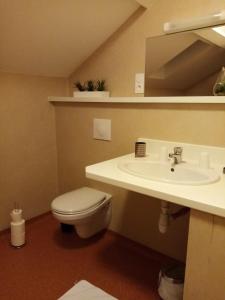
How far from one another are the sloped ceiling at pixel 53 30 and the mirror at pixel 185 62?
0.37m

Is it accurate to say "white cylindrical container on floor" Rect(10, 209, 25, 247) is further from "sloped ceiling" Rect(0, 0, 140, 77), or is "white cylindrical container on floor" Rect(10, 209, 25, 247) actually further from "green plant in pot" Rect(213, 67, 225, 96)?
"green plant in pot" Rect(213, 67, 225, 96)

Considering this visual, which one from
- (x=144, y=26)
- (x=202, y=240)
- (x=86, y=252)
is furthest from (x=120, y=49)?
(x=86, y=252)

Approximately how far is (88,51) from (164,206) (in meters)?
1.43

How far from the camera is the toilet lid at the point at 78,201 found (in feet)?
5.68

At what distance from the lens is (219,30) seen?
142 centimetres

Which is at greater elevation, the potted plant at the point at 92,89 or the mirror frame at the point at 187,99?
the potted plant at the point at 92,89

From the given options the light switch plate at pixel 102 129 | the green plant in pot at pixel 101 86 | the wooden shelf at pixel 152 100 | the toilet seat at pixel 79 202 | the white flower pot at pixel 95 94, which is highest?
the green plant in pot at pixel 101 86

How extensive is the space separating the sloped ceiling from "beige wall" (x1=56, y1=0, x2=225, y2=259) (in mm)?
127

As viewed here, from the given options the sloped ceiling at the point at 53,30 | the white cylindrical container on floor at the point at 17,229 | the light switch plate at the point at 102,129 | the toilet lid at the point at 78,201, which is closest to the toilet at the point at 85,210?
the toilet lid at the point at 78,201

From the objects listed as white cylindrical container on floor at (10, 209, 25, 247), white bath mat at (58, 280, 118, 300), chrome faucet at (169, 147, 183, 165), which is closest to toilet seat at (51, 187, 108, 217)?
white cylindrical container on floor at (10, 209, 25, 247)

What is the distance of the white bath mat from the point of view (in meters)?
1.46

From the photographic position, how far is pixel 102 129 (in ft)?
6.66

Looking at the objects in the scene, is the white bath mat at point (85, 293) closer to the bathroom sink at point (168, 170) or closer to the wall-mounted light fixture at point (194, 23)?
the bathroom sink at point (168, 170)

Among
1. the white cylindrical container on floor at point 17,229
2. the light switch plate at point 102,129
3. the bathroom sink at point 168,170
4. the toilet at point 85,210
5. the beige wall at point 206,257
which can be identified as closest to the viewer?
the beige wall at point 206,257
